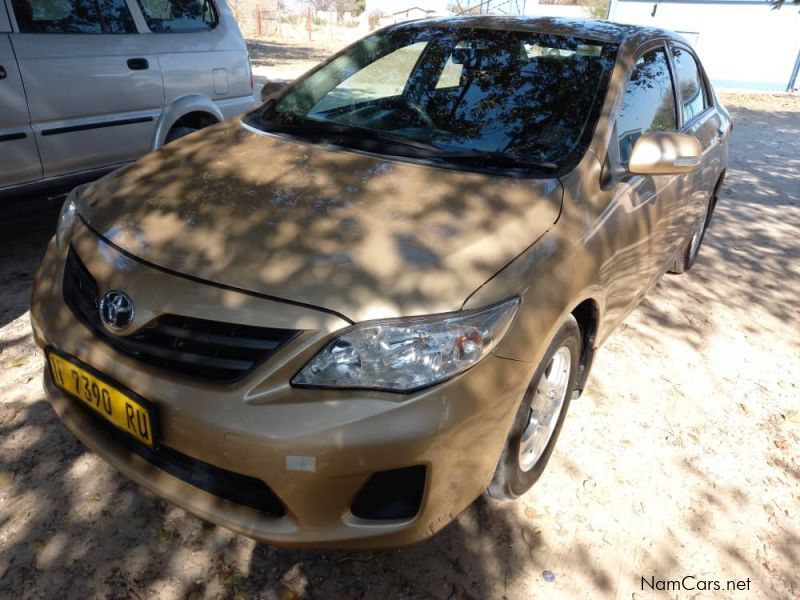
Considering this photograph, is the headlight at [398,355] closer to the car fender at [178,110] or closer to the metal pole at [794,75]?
the car fender at [178,110]

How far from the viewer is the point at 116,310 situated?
1.77m

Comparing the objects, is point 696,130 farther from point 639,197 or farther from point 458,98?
point 458,98

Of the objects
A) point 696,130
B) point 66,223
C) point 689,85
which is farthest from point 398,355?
point 689,85

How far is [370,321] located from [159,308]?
61 cm

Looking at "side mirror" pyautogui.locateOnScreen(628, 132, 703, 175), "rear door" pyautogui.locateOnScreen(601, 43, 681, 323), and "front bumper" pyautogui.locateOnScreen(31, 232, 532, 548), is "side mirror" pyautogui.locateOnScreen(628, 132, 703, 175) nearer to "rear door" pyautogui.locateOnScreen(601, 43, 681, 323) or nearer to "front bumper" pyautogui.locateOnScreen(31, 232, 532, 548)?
"rear door" pyautogui.locateOnScreen(601, 43, 681, 323)

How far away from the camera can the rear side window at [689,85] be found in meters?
3.34

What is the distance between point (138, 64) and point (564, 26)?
2727 millimetres

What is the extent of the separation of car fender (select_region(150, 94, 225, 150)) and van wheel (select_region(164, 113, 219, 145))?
0.22 ft

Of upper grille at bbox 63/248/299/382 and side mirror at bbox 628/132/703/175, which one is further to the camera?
side mirror at bbox 628/132/703/175

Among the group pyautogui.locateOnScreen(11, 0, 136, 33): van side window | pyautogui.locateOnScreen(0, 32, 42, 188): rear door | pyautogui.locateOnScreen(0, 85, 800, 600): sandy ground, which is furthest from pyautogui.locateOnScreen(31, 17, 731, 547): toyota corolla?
pyautogui.locateOnScreen(11, 0, 136, 33): van side window

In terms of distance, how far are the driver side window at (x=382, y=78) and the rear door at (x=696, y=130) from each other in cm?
142

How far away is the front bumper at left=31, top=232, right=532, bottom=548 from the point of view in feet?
5.14

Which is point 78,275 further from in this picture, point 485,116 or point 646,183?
point 646,183

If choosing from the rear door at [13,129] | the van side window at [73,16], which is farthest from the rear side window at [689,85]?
the rear door at [13,129]
